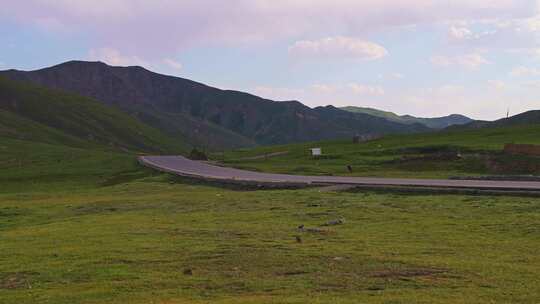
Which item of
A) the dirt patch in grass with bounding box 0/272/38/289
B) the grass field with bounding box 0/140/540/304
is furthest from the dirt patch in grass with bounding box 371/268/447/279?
the dirt patch in grass with bounding box 0/272/38/289

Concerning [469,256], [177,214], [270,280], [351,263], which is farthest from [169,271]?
[177,214]

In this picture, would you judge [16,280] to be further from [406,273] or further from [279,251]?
[406,273]

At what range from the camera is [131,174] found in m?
68.6

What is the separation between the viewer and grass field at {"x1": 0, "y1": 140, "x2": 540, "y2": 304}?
1344cm

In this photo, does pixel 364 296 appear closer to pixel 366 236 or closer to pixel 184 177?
pixel 366 236

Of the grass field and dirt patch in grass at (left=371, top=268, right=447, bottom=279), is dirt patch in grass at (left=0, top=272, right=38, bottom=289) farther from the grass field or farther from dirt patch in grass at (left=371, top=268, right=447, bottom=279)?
dirt patch in grass at (left=371, top=268, right=447, bottom=279)

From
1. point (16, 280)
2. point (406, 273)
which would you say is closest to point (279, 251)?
point (406, 273)

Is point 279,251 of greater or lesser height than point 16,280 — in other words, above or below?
above

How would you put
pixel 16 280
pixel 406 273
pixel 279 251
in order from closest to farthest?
pixel 406 273
pixel 16 280
pixel 279 251

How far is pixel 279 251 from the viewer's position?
59.3ft

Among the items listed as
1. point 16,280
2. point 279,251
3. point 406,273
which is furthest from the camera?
point 279,251

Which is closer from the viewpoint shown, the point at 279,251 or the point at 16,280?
the point at 16,280

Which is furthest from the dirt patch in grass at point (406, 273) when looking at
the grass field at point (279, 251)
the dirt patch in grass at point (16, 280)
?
the dirt patch in grass at point (16, 280)

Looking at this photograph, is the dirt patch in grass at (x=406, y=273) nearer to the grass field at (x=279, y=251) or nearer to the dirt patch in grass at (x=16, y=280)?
the grass field at (x=279, y=251)
